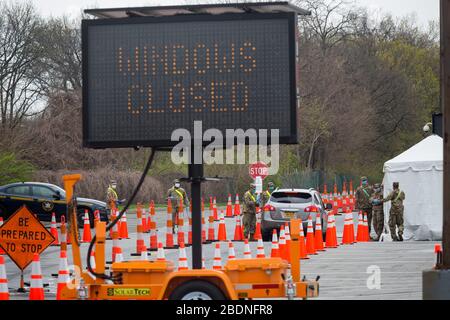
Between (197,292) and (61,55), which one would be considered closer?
(197,292)

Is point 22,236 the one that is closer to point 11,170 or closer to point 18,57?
point 11,170

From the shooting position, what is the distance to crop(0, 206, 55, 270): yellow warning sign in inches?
701

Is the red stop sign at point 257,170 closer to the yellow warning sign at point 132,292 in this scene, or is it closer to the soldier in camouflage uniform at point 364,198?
the soldier in camouflage uniform at point 364,198

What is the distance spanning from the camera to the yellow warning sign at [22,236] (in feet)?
58.4

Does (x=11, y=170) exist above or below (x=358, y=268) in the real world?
above

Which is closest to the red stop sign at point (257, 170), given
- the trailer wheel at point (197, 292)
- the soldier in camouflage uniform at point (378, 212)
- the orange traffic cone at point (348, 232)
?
the soldier in camouflage uniform at point (378, 212)

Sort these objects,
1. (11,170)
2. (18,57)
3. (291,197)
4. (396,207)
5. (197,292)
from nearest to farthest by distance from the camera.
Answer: (197,292)
(396,207)
(291,197)
(11,170)
(18,57)

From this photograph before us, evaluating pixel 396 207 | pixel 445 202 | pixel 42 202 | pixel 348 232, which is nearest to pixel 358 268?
pixel 348 232

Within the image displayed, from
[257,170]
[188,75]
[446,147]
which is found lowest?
[257,170]

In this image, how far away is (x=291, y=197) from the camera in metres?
31.3

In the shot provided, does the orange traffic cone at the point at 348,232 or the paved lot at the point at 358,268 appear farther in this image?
the orange traffic cone at the point at 348,232

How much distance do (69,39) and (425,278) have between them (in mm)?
60938

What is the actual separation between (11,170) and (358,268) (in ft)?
96.8

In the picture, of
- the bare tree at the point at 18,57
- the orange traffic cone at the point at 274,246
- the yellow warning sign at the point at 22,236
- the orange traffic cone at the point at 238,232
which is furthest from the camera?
the bare tree at the point at 18,57
